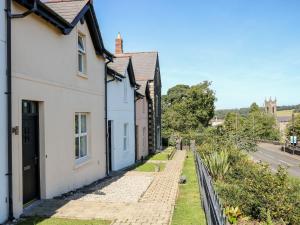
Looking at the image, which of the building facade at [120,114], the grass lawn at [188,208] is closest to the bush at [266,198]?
the grass lawn at [188,208]

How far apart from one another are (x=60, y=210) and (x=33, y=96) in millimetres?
2860

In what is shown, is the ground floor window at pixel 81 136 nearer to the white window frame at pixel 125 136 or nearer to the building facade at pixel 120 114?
the building facade at pixel 120 114

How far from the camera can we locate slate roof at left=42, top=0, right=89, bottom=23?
11594mm

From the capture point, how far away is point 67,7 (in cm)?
1212

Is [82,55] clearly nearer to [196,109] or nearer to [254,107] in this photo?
[196,109]

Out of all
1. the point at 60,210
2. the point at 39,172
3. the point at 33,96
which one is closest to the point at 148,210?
the point at 60,210

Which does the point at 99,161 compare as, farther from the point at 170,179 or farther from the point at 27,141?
the point at 27,141

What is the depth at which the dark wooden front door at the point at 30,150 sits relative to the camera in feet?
28.5

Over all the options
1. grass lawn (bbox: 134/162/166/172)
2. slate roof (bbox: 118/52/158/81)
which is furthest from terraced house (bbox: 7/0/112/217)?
slate roof (bbox: 118/52/158/81)

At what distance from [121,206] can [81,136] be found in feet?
14.5

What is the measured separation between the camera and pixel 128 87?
21.4 meters

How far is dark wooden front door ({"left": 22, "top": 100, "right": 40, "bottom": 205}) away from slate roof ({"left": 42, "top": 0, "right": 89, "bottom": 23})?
364 cm

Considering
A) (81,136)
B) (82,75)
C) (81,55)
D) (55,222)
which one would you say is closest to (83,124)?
(81,136)

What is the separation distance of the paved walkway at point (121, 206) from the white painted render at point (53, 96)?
28.4 inches
